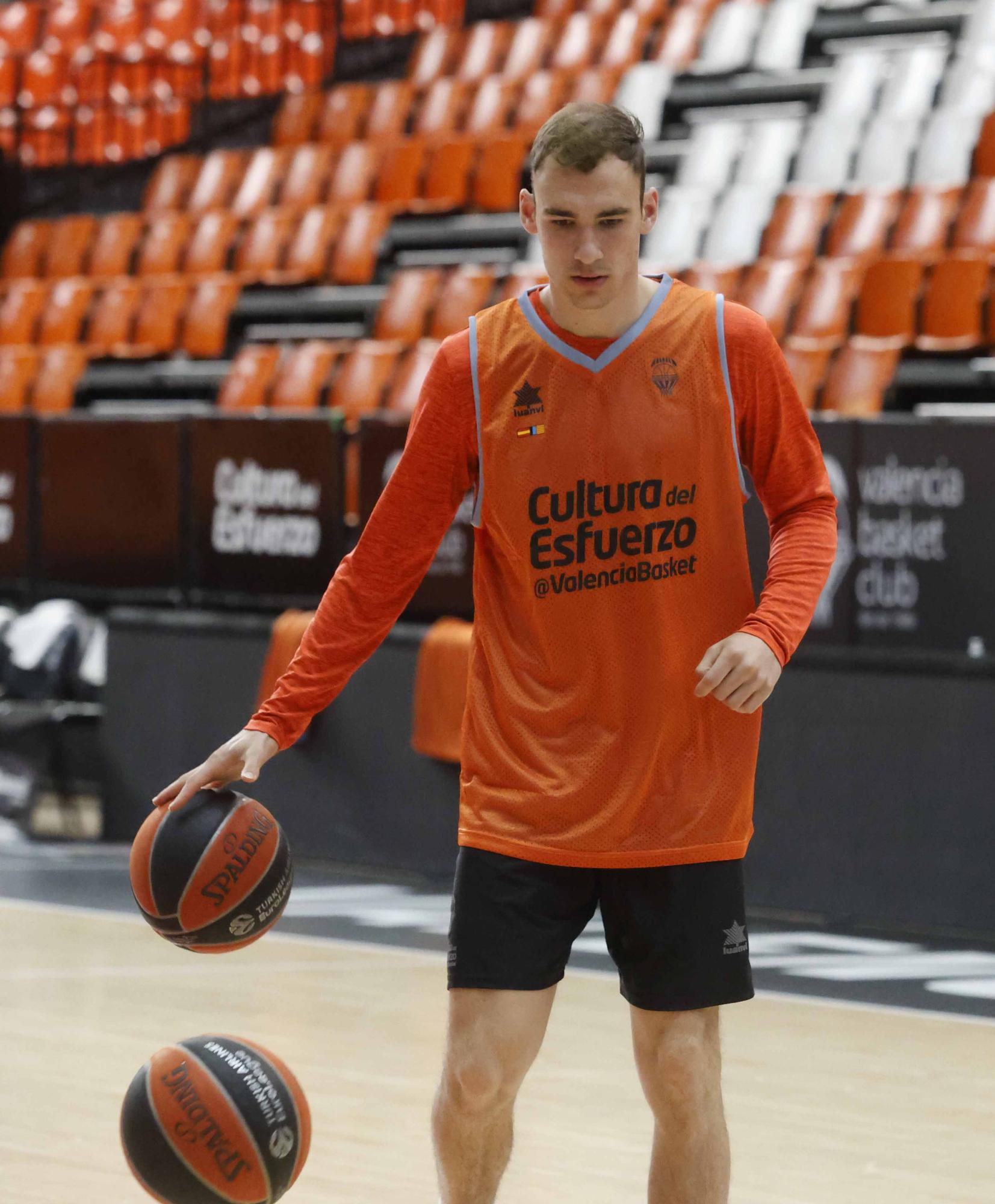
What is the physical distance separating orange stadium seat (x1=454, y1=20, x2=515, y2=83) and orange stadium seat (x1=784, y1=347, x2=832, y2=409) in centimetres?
540

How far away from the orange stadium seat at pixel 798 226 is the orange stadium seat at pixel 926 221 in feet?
1.63

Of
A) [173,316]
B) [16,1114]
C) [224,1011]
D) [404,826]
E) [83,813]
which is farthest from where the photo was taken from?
[173,316]

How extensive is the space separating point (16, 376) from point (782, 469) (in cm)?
1087

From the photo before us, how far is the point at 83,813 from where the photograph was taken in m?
10.0

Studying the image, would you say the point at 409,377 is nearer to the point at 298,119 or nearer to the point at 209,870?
the point at 298,119

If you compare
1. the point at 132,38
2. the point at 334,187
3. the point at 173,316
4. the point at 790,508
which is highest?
the point at 132,38

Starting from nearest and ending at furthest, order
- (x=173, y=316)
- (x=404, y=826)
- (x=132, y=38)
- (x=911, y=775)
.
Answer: (x=911, y=775), (x=404, y=826), (x=173, y=316), (x=132, y=38)

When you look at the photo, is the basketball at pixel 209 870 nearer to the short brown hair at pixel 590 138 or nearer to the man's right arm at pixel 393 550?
the man's right arm at pixel 393 550

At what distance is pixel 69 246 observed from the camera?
15.6 m

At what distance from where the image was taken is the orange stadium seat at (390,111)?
14.7 metres

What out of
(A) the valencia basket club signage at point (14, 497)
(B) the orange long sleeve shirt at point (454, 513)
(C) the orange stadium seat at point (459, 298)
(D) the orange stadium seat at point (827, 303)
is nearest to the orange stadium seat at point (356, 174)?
(C) the orange stadium seat at point (459, 298)

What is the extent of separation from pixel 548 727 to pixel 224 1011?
3157mm

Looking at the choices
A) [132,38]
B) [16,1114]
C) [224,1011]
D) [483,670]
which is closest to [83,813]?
[224,1011]

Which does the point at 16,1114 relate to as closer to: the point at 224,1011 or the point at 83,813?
the point at 224,1011
